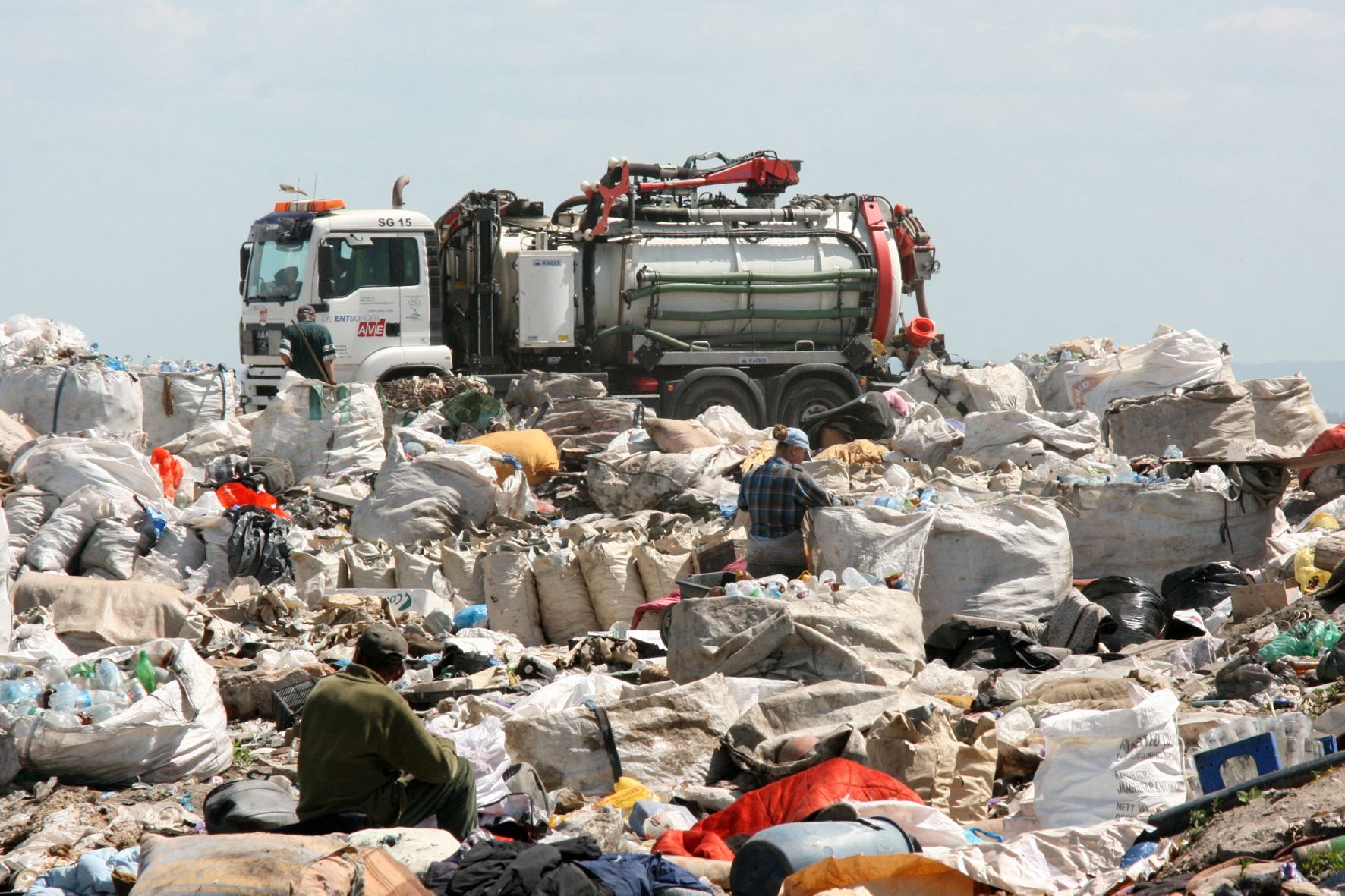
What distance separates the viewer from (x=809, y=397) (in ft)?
45.2

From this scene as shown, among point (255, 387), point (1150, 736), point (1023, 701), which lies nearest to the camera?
point (1150, 736)

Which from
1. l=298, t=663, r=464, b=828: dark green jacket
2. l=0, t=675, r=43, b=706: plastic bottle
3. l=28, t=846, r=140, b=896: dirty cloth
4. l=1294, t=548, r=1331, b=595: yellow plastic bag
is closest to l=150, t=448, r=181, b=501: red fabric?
l=0, t=675, r=43, b=706: plastic bottle

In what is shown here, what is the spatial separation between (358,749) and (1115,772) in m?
2.05

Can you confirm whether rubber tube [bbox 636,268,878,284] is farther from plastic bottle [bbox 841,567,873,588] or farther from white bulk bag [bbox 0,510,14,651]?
white bulk bag [bbox 0,510,14,651]

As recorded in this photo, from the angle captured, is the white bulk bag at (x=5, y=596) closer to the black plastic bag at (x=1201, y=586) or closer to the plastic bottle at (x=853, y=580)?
the plastic bottle at (x=853, y=580)

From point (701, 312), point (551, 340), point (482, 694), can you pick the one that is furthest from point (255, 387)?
point (482, 694)

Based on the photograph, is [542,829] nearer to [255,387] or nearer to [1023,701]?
[1023,701]

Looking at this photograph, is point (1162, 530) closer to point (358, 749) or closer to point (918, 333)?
point (358, 749)

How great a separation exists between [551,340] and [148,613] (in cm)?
659

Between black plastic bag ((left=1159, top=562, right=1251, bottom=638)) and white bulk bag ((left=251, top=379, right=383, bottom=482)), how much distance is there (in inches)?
221

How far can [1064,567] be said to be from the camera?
22.1ft

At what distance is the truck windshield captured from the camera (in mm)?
12344

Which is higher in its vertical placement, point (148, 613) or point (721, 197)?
point (721, 197)

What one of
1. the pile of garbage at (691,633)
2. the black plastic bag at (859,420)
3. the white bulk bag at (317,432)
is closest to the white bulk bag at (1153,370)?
the pile of garbage at (691,633)
